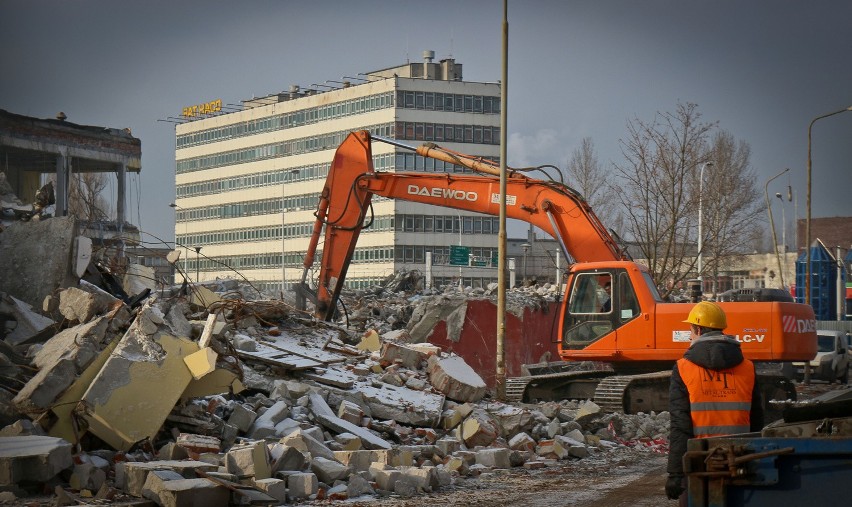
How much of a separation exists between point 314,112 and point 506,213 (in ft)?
224

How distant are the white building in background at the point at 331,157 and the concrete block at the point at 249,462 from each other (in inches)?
2598

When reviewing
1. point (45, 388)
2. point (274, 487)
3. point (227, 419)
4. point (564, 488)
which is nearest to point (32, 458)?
point (45, 388)

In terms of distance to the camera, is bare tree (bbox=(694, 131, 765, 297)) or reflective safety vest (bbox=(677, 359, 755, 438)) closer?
reflective safety vest (bbox=(677, 359, 755, 438))

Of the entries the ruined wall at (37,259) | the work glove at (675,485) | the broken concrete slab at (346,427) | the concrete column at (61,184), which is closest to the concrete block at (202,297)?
the ruined wall at (37,259)

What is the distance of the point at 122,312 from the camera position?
1274 cm

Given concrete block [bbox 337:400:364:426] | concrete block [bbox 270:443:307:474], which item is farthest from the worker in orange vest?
concrete block [bbox 337:400:364:426]

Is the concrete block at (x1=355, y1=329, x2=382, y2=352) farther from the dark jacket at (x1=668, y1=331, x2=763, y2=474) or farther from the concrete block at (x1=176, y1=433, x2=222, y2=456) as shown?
the dark jacket at (x1=668, y1=331, x2=763, y2=474)

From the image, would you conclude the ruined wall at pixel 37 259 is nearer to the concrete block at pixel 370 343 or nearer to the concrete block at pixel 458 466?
the concrete block at pixel 370 343

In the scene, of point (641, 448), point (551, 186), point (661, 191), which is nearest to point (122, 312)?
point (641, 448)

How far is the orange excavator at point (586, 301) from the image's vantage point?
17.5 meters

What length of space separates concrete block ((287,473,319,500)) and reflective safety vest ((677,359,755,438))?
499 cm

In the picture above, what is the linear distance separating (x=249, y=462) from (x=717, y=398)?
5.43m

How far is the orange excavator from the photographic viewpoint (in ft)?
57.3

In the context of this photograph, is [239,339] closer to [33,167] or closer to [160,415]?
[160,415]
